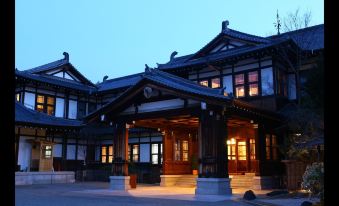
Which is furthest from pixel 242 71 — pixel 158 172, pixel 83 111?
pixel 83 111

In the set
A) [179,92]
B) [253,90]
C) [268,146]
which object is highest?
[253,90]

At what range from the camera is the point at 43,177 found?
93.6ft

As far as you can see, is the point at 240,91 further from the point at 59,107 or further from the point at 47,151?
the point at 59,107

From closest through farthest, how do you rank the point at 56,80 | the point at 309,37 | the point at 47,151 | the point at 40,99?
the point at 309,37 → the point at 47,151 → the point at 40,99 → the point at 56,80

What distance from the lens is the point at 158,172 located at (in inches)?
1156

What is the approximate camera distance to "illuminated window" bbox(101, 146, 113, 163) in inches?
1364

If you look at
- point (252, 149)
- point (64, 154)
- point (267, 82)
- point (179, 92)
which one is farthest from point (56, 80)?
point (267, 82)

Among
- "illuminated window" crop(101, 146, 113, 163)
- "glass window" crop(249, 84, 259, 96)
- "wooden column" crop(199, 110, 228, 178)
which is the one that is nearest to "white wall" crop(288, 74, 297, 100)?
"glass window" crop(249, 84, 259, 96)

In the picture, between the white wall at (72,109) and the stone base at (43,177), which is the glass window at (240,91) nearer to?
the stone base at (43,177)

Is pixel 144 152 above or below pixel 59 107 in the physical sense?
below

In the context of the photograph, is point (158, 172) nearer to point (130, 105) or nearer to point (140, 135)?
point (140, 135)

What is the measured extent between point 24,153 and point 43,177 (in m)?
2.58

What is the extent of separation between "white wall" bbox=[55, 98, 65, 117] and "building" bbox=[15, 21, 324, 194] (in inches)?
3.8

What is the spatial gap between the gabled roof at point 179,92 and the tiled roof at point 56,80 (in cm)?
1044
